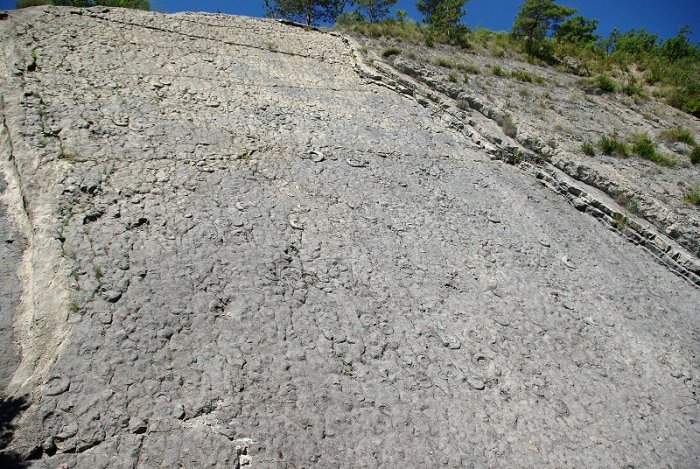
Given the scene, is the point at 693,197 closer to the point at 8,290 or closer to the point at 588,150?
the point at 588,150

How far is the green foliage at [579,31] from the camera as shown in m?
20.0

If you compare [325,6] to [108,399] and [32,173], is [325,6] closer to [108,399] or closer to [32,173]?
[32,173]

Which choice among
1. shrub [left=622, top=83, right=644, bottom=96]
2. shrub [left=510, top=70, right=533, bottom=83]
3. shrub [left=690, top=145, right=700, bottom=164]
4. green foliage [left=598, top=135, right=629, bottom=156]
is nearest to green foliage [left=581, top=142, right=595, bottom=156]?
green foliage [left=598, top=135, right=629, bottom=156]

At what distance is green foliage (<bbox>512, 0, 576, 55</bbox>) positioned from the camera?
13.7 meters

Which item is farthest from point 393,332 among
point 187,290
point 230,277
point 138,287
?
point 138,287

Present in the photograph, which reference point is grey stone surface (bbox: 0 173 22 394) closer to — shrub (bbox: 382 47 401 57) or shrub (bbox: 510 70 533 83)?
shrub (bbox: 382 47 401 57)

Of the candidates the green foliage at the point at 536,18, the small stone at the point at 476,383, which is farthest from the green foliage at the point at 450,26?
the small stone at the point at 476,383

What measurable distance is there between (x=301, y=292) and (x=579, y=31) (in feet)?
90.5

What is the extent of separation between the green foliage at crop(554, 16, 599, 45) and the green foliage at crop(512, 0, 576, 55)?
3.33 metres

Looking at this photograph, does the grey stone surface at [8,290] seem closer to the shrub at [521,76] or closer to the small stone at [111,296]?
the small stone at [111,296]

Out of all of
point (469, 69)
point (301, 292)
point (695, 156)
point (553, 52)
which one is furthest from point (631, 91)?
point (301, 292)

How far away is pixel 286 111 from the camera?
22.1ft

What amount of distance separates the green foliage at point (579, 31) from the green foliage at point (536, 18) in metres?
3.33

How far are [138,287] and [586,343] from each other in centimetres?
454
